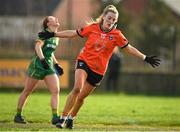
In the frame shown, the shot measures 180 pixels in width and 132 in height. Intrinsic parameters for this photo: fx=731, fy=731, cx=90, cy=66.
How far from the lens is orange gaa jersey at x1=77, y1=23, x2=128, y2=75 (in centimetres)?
1352

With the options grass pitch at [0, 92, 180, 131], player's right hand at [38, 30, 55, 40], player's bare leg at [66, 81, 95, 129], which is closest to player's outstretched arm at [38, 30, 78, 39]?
player's right hand at [38, 30, 55, 40]

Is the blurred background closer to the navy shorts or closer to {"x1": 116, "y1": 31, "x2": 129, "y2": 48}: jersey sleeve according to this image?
{"x1": 116, "y1": 31, "x2": 129, "y2": 48}: jersey sleeve

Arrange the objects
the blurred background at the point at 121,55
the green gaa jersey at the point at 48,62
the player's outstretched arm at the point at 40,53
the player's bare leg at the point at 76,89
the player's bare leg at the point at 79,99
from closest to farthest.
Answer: the player's bare leg at the point at 76,89
the player's bare leg at the point at 79,99
the player's outstretched arm at the point at 40,53
the green gaa jersey at the point at 48,62
the blurred background at the point at 121,55

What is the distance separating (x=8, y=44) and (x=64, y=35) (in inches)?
707

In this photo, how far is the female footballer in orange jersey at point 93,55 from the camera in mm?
13477

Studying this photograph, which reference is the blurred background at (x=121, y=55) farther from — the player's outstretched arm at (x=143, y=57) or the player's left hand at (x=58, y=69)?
the player's outstretched arm at (x=143, y=57)

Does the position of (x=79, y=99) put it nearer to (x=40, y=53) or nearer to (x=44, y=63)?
(x=44, y=63)

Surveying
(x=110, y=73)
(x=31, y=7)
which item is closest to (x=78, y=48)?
(x=110, y=73)

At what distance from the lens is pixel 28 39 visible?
30.9 meters

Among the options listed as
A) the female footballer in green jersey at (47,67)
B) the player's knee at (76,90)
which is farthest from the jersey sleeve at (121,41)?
the female footballer in green jersey at (47,67)

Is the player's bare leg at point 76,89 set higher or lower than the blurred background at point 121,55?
lower

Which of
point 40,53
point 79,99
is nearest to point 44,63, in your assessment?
point 40,53

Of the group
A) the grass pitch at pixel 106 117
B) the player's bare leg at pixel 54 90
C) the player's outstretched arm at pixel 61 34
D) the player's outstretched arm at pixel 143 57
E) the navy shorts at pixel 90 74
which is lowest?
the grass pitch at pixel 106 117

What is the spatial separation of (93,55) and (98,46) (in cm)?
19
